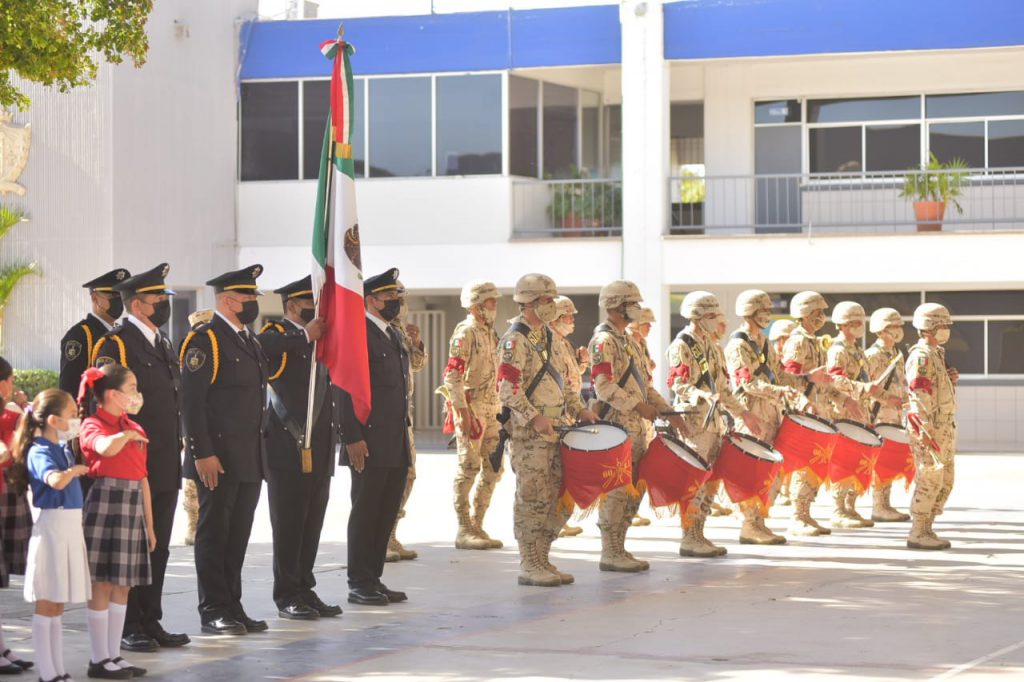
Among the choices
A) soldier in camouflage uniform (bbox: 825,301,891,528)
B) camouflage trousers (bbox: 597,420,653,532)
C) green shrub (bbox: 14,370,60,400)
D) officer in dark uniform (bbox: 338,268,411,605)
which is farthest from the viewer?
green shrub (bbox: 14,370,60,400)

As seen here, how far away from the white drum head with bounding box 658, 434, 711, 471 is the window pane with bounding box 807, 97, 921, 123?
701 inches

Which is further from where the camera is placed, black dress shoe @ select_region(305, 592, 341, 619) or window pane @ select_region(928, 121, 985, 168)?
window pane @ select_region(928, 121, 985, 168)

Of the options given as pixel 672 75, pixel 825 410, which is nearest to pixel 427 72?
pixel 672 75

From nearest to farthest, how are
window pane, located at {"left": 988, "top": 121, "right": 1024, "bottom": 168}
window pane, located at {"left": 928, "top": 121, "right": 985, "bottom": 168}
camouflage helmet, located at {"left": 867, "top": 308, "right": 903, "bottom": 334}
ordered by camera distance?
camouflage helmet, located at {"left": 867, "top": 308, "right": 903, "bottom": 334}
window pane, located at {"left": 988, "top": 121, "right": 1024, "bottom": 168}
window pane, located at {"left": 928, "top": 121, "right": 985, "bottom": 168}

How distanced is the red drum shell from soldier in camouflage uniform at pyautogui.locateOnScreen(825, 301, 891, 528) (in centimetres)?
362

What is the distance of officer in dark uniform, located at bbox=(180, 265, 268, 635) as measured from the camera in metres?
9.41

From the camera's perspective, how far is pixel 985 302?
28531 mm

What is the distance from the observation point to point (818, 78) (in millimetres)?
28656

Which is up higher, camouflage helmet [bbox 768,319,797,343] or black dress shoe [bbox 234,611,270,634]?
camouflage helmet [bbox 768,319,797,343]

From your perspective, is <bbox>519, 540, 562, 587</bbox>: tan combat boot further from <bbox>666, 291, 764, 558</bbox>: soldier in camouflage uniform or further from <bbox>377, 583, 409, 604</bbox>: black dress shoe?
<bbox>666, 291, 764, 558</bbox>: soldier in camouflage uniform

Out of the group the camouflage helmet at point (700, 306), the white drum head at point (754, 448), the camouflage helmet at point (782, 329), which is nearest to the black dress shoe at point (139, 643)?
the white drum head at point (754, 448)

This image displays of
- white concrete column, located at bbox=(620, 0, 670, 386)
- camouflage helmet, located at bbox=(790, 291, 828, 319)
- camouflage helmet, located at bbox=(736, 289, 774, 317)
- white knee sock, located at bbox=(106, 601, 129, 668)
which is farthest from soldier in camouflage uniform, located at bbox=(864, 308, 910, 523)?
white concrete column, located at bbox=(620, 0, 670, 386)

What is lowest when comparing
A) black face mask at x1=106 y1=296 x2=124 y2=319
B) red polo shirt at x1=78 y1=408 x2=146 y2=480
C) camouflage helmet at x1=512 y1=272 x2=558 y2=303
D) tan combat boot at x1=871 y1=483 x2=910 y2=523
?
tan combat boot at x1=871 y1=483 x2=910 y2=523

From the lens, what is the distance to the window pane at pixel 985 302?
2848 cm
